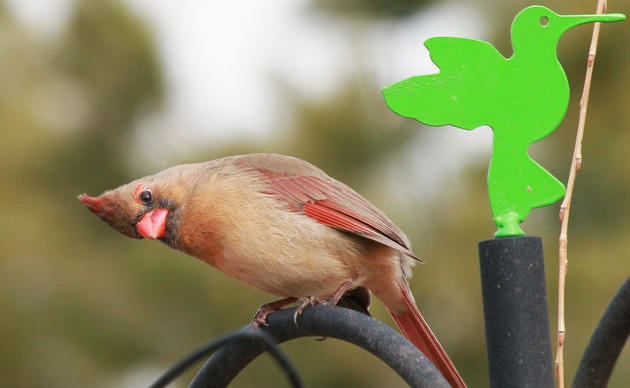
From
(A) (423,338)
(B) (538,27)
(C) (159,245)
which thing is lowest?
(C) (159,245)

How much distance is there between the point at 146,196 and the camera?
2.04 m

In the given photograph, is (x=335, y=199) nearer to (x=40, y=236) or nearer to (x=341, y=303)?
(x=341, y=303)

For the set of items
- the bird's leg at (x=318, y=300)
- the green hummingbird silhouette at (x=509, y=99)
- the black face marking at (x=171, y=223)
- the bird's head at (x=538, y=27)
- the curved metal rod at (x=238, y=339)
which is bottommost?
the bird's leg at (x=318, y=300)

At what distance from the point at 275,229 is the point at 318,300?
189mm

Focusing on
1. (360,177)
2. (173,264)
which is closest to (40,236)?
(173,264)

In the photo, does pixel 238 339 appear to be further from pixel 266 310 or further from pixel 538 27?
pixel 266 310

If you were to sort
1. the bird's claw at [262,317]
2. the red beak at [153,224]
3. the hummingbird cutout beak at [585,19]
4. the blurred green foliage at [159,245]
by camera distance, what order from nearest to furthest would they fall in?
the hummingbird cutout beak at [585,19]
the bird's claw at [262,317]
the red beak at [153,224]
the blurred green foliage at [159,245]

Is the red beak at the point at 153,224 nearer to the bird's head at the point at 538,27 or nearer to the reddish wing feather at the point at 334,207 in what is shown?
the reddish wing feather at the point at 334,207

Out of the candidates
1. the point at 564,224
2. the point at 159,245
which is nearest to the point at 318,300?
the point at 564,224

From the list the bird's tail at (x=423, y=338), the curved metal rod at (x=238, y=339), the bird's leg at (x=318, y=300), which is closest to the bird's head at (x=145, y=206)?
the bird's leg at (x=318, y=300)

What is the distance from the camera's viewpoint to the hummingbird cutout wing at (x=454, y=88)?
53.9 inches

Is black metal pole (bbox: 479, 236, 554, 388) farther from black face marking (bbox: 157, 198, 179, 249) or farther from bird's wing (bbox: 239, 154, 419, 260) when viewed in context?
black face marking (bbox: 157, 198, 179, 249)

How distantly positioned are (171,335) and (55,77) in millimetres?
2197

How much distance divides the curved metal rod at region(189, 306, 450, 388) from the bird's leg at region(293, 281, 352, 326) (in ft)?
0.07
